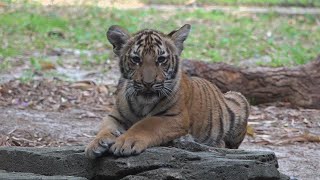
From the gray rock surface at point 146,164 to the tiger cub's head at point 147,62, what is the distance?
0.43 metres

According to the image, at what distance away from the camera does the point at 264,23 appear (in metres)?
16.5

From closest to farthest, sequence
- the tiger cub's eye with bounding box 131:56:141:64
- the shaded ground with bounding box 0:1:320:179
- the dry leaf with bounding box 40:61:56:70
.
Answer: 1. the tiger cub's eye with bounding box 131:56:141:64
2. the shaded ground with bounding box 0:1:320:179
3. the dry leaf with bounding box 40:61:56:70

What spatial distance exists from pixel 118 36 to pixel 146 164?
Answer: 48.2 inches

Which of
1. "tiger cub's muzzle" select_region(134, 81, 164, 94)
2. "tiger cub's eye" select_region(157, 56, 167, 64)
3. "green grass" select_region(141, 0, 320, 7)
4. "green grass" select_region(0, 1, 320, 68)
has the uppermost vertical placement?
"tiger cub's eye" select_region(157, 56, 167, 64)

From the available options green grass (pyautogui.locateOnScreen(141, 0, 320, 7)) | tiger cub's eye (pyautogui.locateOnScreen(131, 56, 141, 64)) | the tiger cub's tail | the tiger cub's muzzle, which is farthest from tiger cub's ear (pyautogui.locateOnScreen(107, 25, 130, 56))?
green grass (pyautogui.locateOnScreen(141, 0, 320, 7))

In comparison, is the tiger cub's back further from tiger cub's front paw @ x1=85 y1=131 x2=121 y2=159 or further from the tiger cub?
tiger cub's front paw @ x1=85 y1=131 x2=121 y2=159

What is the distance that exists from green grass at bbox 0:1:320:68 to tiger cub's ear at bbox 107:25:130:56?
17.7 feet

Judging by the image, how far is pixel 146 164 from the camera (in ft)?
15.0

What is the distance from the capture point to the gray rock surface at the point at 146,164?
4480 millimetres

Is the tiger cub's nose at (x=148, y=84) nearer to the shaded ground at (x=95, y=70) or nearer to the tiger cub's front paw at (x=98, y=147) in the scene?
the tiger cub's front paw at (x=98, y=147)

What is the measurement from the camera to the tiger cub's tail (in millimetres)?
6359

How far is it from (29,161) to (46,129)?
2727mm

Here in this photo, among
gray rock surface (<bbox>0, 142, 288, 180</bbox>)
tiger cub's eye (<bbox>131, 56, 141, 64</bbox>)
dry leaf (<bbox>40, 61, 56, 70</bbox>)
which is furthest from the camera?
dry leaf (<bbox>40, 61, 56, 70</bbox>)

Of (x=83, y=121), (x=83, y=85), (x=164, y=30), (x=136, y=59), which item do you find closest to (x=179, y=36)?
(x=136, y=59)
